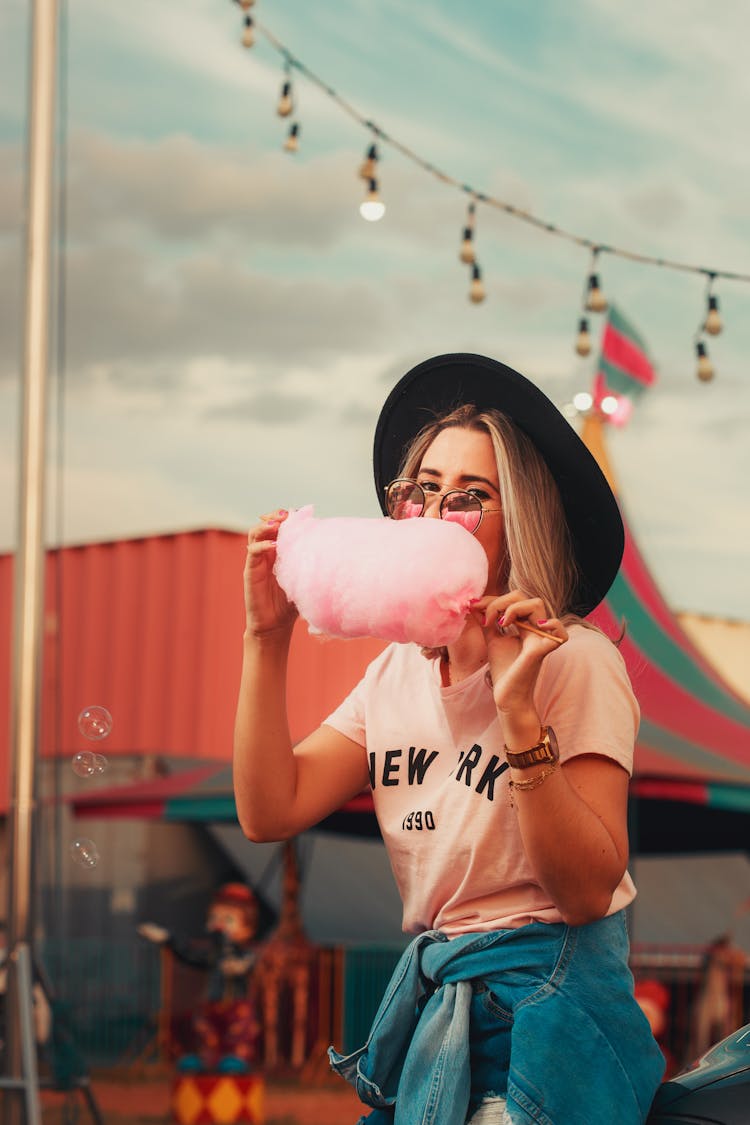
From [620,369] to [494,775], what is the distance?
4.23 meters

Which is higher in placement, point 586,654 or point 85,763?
point 586,654


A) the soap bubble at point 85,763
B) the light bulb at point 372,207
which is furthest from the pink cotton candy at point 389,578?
the light bulb at point 372,207

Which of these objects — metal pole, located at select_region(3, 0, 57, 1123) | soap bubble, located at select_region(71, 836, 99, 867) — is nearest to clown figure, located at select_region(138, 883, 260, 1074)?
metal pole, located at select_region(3, 0, 57, 1123)

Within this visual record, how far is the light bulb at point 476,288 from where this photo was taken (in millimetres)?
5805

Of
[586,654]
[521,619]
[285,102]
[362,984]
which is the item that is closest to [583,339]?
[285,102]

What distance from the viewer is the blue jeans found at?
1469mm

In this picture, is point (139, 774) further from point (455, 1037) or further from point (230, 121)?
point (455, 1037)

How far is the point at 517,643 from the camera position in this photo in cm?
150

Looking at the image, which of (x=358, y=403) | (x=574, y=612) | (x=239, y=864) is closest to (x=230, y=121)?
(x=239, y=864)

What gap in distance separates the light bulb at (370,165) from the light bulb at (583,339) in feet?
3.49

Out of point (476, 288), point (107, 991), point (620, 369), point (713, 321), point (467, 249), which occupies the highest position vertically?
point (467, 249)

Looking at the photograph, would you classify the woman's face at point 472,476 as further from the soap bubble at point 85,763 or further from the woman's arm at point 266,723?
the soap bubble at point 85,763

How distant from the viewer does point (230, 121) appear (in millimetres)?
9945

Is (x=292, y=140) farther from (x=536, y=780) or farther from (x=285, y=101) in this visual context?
(x=536, y=780)
